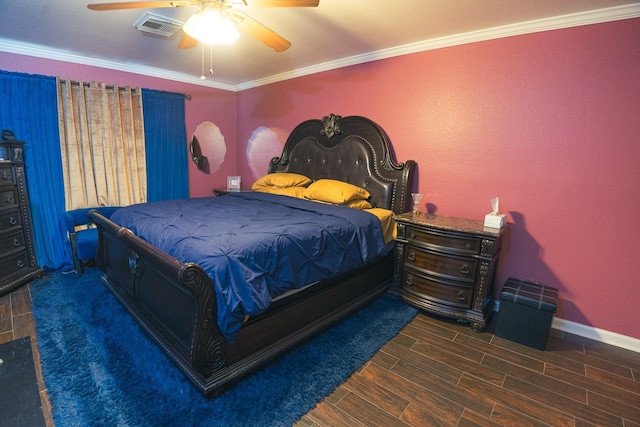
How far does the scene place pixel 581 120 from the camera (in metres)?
2.26

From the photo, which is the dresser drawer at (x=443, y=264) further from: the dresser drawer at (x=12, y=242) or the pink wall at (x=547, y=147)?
the dresser drawer at (x=12, y=242)

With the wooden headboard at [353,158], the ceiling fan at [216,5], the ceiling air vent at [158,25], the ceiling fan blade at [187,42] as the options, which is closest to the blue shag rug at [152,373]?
the wooden headboard at [353,158]

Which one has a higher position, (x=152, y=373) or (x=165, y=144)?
(x=165, y=144)

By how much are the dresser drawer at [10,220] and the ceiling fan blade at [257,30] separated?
2.71m

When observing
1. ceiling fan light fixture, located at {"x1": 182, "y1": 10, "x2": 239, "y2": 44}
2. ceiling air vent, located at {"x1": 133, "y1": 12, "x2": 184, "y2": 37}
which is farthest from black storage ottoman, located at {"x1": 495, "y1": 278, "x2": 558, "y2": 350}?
ceiling air vent, located at {"x1": 133, "y1": 12, "x2": 184, "y2": 37}

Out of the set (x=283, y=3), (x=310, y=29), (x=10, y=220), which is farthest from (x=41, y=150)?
(x=283, y=3)

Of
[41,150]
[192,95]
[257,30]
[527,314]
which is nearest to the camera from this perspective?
[257,30]

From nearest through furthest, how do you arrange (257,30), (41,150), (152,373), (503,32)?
(152,373), (257,30), (503,32), (41,150)

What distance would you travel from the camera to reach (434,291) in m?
2.57

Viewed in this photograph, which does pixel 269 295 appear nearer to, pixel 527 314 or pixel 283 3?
pixel 283 3

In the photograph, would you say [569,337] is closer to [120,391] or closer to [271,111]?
[120,391]

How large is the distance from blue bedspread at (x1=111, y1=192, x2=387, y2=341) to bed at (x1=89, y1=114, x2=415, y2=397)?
0.03 meters

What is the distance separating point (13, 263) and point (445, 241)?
12.7ft

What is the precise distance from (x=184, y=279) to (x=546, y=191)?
2678 millimetres
